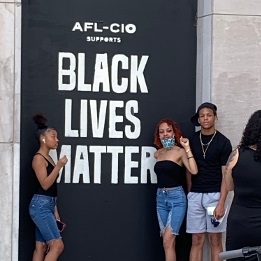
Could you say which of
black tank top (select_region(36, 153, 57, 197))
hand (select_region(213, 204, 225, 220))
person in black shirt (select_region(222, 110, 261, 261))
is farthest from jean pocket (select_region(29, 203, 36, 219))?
person in black shirt (select_region(222, 110, 261, 261))

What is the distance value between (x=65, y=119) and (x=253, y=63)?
214 centimetres

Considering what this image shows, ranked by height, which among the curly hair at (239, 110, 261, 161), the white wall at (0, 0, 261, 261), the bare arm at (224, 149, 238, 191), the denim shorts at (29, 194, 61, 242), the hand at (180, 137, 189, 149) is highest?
the white wall at (0, 0, 261, 261)

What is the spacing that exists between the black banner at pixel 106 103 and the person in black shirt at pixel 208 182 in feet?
1.58

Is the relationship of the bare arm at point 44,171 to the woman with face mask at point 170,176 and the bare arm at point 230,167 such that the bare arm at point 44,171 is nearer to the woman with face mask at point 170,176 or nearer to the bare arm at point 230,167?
the woman with face mask at point 170,176

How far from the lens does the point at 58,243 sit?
8.55 meters

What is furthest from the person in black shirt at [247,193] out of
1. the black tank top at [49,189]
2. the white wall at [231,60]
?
the black tank top at [49,189]

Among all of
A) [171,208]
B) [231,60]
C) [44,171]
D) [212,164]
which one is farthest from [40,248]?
[231,60]

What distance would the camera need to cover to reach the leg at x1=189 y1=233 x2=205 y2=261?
8.81 metres

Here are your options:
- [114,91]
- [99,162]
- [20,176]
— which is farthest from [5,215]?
[114,91]

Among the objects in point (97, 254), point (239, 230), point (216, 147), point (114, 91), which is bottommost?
point (97, 254)

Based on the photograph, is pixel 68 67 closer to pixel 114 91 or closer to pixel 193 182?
pixel 114 91

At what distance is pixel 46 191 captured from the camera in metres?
8.54

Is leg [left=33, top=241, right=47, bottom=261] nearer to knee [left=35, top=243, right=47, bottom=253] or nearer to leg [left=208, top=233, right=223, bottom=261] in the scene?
knee [left=35, top=243, right=47, bottom=253]

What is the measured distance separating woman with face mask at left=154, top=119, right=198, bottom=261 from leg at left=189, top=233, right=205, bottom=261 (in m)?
0.20
